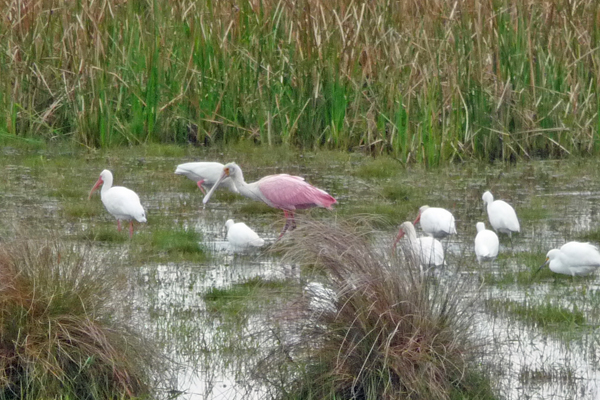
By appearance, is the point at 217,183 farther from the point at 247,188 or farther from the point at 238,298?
the point at 238,298

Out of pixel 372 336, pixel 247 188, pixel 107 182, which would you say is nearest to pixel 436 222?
pixel 247 188

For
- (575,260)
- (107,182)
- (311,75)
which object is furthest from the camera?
(311,75)

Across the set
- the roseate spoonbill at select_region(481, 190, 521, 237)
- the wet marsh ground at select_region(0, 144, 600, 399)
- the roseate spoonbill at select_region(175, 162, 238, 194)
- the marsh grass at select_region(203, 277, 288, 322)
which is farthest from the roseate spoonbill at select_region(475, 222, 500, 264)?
the roseate spoonbill at select_region(175, 162, 238, 194)

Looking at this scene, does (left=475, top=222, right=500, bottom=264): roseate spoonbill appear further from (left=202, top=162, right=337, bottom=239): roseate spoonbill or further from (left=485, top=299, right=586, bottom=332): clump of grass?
(left=202, top=162, right=337, bottom=239): roseate spoonbill

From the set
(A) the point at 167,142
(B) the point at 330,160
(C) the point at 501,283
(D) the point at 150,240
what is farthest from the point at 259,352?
(A) the point at 167,142

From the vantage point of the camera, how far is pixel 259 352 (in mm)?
5203

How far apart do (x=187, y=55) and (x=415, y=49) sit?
2.45 metres

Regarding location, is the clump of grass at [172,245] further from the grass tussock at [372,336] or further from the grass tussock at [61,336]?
the grass tussock at [372,336]

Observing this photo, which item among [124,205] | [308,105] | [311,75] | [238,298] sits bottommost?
[238,298]

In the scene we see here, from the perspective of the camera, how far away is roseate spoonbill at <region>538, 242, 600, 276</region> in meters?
7.09

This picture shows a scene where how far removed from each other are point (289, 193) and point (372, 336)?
4.28m

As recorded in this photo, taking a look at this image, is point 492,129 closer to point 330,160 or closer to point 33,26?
point 330,160

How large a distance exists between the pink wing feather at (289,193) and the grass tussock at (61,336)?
4.02m

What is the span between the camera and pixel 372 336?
4711 mm
